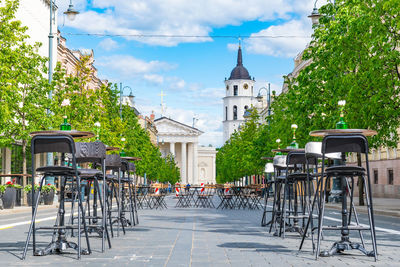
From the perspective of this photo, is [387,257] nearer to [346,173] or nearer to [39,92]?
[346,173]

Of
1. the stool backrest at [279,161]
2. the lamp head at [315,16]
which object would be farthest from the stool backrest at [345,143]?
the lamp head at [315,16]

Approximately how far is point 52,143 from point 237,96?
566 feet

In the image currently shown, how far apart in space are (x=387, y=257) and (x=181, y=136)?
529 feet

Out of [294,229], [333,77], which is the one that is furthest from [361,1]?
[294,229]

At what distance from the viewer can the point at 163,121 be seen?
544 ft

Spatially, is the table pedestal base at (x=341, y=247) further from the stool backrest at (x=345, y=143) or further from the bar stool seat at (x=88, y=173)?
the bar stool seat at (x=88, y=173)

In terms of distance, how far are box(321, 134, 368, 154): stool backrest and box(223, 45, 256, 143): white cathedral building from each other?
6651 inches

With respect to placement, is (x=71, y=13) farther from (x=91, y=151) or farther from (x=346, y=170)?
(x=346, y=170)

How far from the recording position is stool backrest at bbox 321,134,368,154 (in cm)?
782

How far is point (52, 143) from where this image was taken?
792cm

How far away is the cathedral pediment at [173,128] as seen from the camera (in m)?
166

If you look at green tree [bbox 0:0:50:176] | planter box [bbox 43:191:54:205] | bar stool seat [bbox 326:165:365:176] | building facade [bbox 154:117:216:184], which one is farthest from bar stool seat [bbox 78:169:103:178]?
building facade [bbox 154:117:216:184]

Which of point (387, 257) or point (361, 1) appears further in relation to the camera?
point (361, 1)

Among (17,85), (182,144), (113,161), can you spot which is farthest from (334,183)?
(182,144)
